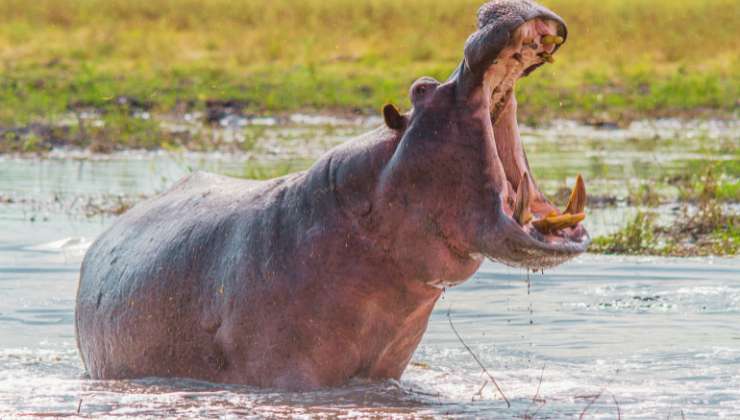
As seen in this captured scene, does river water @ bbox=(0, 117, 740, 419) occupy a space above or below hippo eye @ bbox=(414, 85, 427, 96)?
below

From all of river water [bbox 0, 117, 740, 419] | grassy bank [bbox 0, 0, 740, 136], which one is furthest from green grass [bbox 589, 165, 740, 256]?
grassy bank [bbox 0, 0, 740, 136]

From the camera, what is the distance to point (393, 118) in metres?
4.66

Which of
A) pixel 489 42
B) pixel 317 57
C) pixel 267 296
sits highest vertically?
A: pixel 489 42

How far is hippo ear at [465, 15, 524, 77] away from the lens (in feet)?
13.9

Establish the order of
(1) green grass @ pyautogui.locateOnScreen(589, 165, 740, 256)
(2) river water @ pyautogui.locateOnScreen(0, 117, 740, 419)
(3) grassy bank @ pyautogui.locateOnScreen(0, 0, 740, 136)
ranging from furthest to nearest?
(3) grassy bank @ pyautogui.locateOnScreen(0, 0, 740, 136) → (1) green grass @ pyautogui.locateOnScreen(589, 165, 740, 256) → (2) river water @ pyautogui.locateOnScreen(0, 117, 740, 419)

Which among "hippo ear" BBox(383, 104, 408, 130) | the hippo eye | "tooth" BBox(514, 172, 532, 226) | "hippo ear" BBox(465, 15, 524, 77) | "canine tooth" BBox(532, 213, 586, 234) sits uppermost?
"hippo ear" BBox(465, 15, 524, 77)

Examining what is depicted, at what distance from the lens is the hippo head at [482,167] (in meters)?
4.30

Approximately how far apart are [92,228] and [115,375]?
529 centimetres

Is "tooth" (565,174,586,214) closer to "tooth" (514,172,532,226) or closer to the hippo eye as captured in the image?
"tooth" (514,172,532,226)

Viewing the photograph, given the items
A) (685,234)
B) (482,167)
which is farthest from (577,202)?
(685,234)

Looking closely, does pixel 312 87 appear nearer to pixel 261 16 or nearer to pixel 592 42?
pixel 592 42

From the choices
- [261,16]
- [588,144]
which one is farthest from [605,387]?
[261,16]

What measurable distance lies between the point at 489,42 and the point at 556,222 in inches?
22.0

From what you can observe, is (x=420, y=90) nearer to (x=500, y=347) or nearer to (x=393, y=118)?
(x=393, y=118)
